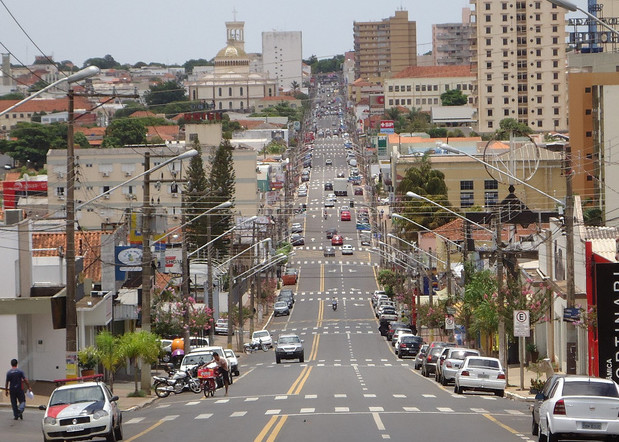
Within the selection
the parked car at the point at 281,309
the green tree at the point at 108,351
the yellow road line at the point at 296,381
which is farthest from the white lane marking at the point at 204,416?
the parked car at the point at 281,309

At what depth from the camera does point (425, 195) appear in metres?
129

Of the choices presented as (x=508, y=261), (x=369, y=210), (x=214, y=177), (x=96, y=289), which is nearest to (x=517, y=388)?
(x=508, y=261)

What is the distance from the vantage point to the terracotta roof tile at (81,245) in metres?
53.6

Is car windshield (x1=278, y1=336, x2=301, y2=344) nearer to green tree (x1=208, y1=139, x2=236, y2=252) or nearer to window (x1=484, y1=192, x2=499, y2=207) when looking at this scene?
green tree (x1=208, y1=139, x2=236, y2=252)

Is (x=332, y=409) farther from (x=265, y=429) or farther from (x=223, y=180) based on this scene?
(x=223, y=180)

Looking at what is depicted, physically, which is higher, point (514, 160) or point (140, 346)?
point (514, 160)

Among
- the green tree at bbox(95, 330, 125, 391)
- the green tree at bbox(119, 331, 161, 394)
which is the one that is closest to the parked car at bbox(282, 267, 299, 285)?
the green tree at bbox(119, 331, 161, 394)

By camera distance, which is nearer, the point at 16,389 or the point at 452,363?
the point at 16,389

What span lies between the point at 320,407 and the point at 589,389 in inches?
430

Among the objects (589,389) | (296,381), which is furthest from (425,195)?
(589,389)

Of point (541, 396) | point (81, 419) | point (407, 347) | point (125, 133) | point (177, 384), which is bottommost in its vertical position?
point (407, 347)

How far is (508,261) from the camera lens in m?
58.2

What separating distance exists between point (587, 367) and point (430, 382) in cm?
581

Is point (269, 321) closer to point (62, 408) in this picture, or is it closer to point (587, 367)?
point (587, 367)
